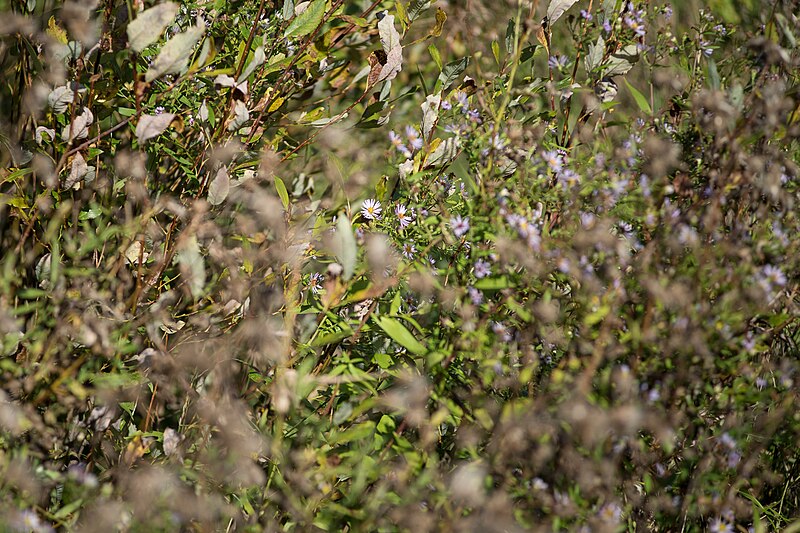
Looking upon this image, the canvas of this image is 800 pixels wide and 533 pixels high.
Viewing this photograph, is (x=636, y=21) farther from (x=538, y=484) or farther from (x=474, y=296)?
(x=538, y=484)

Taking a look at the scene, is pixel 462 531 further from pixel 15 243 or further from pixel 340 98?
pixel 340 98

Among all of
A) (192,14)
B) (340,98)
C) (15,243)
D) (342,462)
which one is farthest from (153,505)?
(340,98)

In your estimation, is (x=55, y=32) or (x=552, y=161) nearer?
(x=552, y=161)

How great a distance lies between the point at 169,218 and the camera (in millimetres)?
1496

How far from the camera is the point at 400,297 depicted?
119 centimetres

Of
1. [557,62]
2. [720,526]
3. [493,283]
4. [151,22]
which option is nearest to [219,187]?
[151,22]

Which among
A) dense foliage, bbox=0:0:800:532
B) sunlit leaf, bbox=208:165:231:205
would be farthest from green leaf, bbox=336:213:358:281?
sunlit leaf, bbox=208:165:231:205

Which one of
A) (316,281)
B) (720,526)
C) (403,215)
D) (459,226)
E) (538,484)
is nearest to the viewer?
(538,484)

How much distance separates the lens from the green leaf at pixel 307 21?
132cm

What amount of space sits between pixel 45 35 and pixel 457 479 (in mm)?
954

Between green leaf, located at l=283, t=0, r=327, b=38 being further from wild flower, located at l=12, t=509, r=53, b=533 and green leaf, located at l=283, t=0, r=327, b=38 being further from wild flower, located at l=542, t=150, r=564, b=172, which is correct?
wild flower, located at l=12, t=509, r=53, b=533

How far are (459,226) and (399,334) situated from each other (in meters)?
0.19

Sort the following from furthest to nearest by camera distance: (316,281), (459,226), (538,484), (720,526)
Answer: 1. (316,281)
2. (459,226)
3. (720,526)
4. (538,484)

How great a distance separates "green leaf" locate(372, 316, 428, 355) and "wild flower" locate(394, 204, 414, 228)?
0.78 feet
